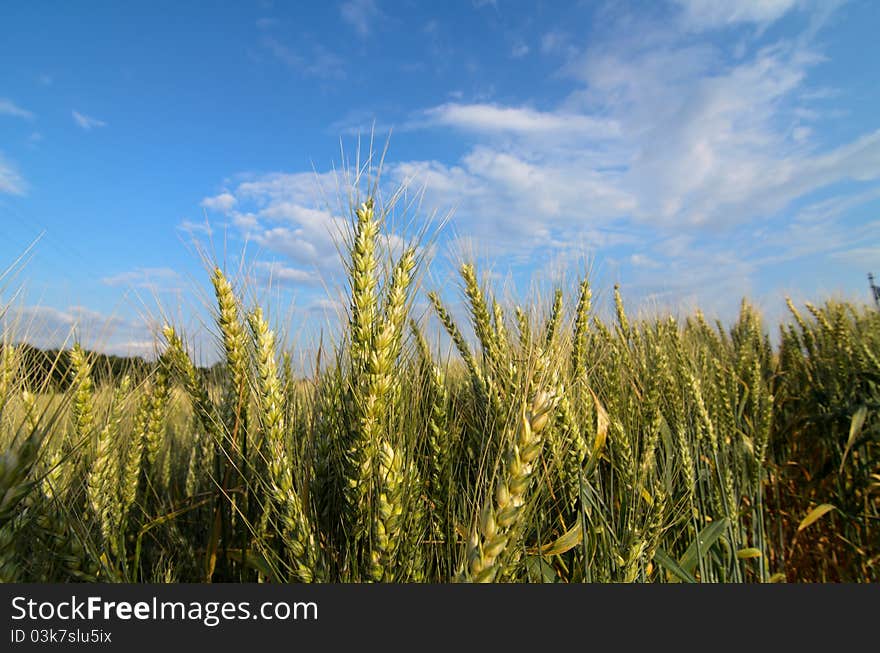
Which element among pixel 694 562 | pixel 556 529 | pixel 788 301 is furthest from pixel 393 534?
pixel 788 301

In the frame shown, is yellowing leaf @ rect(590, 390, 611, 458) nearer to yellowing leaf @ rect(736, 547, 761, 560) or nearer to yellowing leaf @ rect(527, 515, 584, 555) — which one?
yellowing leaf @ rect(527, 515, 584, 555)

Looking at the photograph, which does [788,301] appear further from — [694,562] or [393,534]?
[393,534]

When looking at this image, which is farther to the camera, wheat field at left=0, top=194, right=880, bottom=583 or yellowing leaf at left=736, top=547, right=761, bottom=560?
yellowing leaf at left=736, top=547, right=761, bottom=560

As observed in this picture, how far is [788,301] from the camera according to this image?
21.1 feet

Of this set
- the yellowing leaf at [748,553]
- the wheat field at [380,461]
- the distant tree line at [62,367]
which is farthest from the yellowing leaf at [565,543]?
the distant tree line at [62,367]

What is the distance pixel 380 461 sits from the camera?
3.96 feet

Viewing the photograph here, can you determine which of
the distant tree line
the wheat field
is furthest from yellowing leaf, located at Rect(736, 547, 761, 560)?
the distant tree line

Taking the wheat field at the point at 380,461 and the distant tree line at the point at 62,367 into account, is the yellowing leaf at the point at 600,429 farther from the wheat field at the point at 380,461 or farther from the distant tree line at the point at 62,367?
the distant tree line at the point at 62,367

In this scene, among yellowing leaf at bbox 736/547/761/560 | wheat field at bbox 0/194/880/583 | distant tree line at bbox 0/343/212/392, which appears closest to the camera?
wheat field at bbox 0/194/880/583

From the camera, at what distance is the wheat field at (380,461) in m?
1.20

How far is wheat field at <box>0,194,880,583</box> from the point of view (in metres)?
1.20

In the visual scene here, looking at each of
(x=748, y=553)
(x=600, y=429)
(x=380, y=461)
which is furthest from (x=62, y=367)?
(x=748, y=553)

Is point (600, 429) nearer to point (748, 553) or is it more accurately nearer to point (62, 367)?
point (748, 553)

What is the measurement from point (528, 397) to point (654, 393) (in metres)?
1.22
